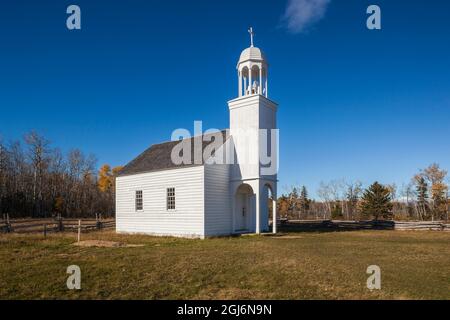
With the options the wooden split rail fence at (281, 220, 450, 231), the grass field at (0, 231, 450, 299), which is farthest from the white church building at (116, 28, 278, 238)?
the wooden split rail fence at (281, 220, 450, 231)

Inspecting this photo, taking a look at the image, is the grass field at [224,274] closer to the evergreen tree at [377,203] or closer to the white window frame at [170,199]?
the white window frame at [170,199]

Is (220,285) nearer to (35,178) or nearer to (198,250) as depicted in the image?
(198,250)

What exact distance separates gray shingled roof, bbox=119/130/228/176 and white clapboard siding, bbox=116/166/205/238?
1.24 feet

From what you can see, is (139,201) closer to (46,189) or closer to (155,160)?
(155,160)

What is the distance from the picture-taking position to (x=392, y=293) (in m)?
7.53

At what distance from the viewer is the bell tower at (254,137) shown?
22562 mm

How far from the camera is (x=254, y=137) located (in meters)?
22.7

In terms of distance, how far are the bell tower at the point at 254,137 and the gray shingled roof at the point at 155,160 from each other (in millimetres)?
1699

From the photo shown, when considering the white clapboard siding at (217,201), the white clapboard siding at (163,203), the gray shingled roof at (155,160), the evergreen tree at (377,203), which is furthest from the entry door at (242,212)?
the evergreen tree at (377,203)

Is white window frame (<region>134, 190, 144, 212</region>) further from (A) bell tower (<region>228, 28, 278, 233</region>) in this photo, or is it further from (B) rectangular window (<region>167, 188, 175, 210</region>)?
(A) bell tower (<region>228, 28, 278, 233</region>)

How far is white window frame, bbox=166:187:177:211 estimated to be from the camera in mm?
22669
